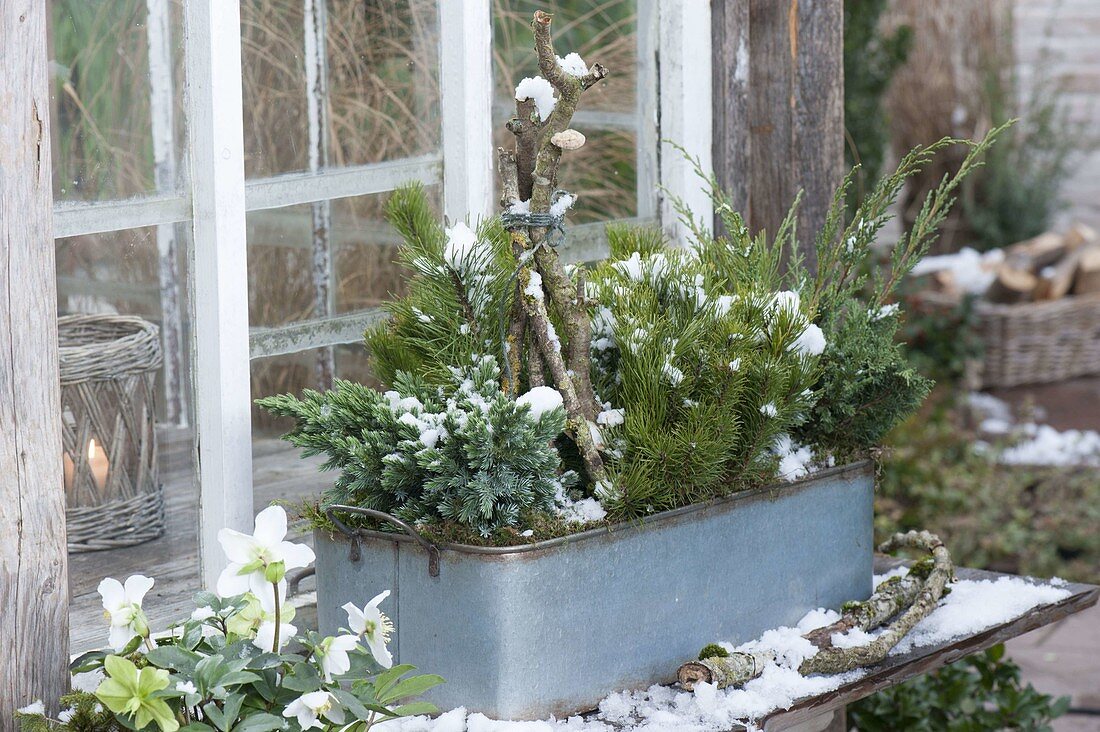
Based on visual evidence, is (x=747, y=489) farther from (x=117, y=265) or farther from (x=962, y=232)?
(x=962, y=232)

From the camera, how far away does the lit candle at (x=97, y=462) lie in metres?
2.13

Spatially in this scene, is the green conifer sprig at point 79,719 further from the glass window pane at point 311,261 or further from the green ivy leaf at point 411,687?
the glass window pane at point 311,261

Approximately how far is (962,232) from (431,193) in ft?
14.1

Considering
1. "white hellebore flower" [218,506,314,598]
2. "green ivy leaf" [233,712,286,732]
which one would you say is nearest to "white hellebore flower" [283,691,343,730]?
"green ivy leaf" [233,712,286,732]

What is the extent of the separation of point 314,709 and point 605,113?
113 cm

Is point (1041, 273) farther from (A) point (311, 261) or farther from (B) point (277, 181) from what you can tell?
(B) point (277, 181)

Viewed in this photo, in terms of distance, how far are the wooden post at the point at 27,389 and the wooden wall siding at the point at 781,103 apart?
1077mm

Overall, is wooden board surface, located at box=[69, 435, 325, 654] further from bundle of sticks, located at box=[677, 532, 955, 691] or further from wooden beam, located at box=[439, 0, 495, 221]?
bundle of sticks, located at box=[677, 532, 955, 691]

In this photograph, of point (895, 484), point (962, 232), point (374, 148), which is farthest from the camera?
point (962, 232)

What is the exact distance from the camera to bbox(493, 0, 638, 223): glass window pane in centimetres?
197

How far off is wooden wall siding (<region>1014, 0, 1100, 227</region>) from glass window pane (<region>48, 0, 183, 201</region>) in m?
4.33

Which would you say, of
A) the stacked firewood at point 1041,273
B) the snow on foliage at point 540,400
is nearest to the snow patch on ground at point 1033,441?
the stacked firewood at point 1041,273

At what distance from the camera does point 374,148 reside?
1883 millimetres

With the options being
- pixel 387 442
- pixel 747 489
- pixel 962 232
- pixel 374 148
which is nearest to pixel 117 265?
pixel 374 148
